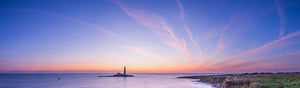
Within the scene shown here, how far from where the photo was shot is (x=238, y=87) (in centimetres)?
3000

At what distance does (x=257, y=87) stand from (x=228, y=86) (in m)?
10.9

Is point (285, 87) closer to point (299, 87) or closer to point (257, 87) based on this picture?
point (299, 87)

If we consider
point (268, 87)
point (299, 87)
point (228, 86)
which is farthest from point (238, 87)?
point (299, 87)

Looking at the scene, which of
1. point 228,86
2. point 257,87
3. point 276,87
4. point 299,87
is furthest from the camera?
point 228,86

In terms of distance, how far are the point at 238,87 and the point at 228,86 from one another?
14.8ft

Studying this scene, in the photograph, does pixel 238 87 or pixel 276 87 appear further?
pixel 238 87

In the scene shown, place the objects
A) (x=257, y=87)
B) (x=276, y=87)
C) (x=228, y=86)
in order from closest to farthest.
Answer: (x=276, y=87), (x=257, y=87), (x=228, y=86)

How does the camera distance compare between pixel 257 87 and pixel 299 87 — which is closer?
pixel 299 87

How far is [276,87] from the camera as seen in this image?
2209 cm

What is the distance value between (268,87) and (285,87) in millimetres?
1801

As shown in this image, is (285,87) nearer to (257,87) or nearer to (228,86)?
(257,87)

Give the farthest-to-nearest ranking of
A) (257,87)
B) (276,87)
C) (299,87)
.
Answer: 1. (257,87)
2. (276,87)
3. (299,87)

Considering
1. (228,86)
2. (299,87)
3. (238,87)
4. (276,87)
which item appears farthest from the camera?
(228,86)

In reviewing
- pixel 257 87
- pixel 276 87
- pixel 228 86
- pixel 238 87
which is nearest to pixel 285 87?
pixel 276 87
